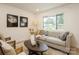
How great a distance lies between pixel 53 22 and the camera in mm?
1581

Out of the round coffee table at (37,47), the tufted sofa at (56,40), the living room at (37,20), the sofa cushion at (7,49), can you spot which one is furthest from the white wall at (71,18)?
the sofa cushion at (7,49)

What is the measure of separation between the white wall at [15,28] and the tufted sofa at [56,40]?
33cm

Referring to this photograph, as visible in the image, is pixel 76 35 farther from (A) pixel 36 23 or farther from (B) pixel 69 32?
(A) pixel 36 23

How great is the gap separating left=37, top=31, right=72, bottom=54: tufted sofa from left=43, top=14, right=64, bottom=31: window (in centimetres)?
9

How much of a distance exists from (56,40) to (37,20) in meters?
0.52

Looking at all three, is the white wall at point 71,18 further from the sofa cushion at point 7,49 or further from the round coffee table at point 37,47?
the sofa cushion at point 7,49

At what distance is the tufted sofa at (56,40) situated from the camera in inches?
58.1

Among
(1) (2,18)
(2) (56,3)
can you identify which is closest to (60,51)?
(2) (56,3)

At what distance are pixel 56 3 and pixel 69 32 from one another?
0.55 metres

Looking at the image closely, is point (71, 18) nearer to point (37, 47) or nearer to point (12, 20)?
point (37, 47)

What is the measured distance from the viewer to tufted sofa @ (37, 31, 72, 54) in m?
1.48

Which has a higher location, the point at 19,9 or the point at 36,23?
the point at 19,9

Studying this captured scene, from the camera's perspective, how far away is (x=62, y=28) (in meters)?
1.51

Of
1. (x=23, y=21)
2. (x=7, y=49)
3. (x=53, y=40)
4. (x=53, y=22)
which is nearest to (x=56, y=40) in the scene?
(x=53, y=40)
